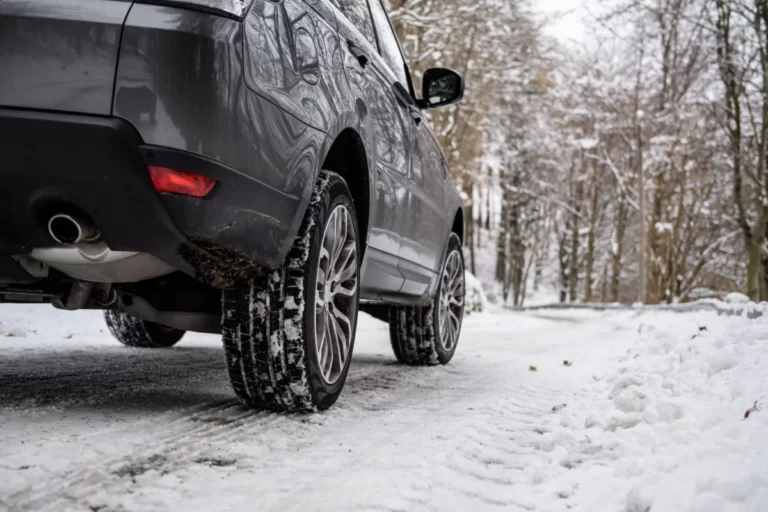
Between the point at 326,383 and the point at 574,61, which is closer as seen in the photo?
the point at 326,383

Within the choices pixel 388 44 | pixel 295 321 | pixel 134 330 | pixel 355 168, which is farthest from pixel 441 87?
pixel 134 330

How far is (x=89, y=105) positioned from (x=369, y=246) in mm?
1492

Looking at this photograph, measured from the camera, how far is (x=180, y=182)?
1.96m

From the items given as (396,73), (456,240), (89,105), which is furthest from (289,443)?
(456,240)

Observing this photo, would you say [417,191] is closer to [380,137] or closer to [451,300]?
[380,137]

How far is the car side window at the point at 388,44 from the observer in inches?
151

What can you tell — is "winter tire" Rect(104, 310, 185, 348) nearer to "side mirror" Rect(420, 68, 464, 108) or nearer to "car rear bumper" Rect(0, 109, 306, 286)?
"side mirror" Rect(420, 68, 464, 108)

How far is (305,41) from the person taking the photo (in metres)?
2.38

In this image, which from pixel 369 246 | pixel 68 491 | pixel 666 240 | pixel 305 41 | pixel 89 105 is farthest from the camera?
pixel 666 240

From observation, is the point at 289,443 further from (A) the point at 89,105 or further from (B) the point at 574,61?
(B) the point at 574,61

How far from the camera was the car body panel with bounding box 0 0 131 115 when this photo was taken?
1878 mm

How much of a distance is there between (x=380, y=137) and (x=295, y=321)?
1.16 meters

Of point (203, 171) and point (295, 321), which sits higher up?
point (203, 171)

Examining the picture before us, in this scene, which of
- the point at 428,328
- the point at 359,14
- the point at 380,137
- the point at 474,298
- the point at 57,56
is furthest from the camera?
the point at 474,298
